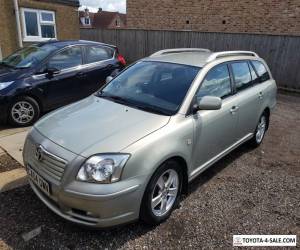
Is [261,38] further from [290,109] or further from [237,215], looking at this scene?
[237,215]

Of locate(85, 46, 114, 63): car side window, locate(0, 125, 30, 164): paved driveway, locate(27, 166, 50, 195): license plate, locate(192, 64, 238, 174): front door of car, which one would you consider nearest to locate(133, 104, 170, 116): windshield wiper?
locate(192, 64, 238, 174): front door of car

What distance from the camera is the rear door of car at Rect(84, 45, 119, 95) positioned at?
22.3 feet

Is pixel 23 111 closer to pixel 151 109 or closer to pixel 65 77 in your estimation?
pixel 65 77

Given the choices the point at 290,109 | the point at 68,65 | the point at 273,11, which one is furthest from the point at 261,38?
the point at 68,65

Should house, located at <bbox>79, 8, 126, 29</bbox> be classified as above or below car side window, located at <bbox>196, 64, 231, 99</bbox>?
below

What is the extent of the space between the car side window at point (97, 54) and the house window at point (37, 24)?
7996 mm

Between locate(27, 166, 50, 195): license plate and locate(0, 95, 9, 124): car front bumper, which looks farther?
locate(0, 95, 9, 124): car front bumper

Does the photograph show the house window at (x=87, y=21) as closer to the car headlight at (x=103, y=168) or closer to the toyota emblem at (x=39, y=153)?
the toyota emblem at (x=39, y=153)

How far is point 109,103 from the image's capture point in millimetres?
3596

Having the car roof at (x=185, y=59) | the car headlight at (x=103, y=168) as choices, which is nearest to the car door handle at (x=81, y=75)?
the car roof at (x=185, y=59)

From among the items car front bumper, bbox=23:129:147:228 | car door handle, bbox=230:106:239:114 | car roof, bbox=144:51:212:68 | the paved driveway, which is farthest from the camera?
Result: the paved driveway

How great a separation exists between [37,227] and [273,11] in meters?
12.8

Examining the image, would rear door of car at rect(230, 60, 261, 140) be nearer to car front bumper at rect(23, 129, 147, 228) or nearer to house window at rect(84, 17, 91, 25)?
car front bumper at rect(23, 129, 147, 228)

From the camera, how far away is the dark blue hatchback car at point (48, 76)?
18.4 feet
